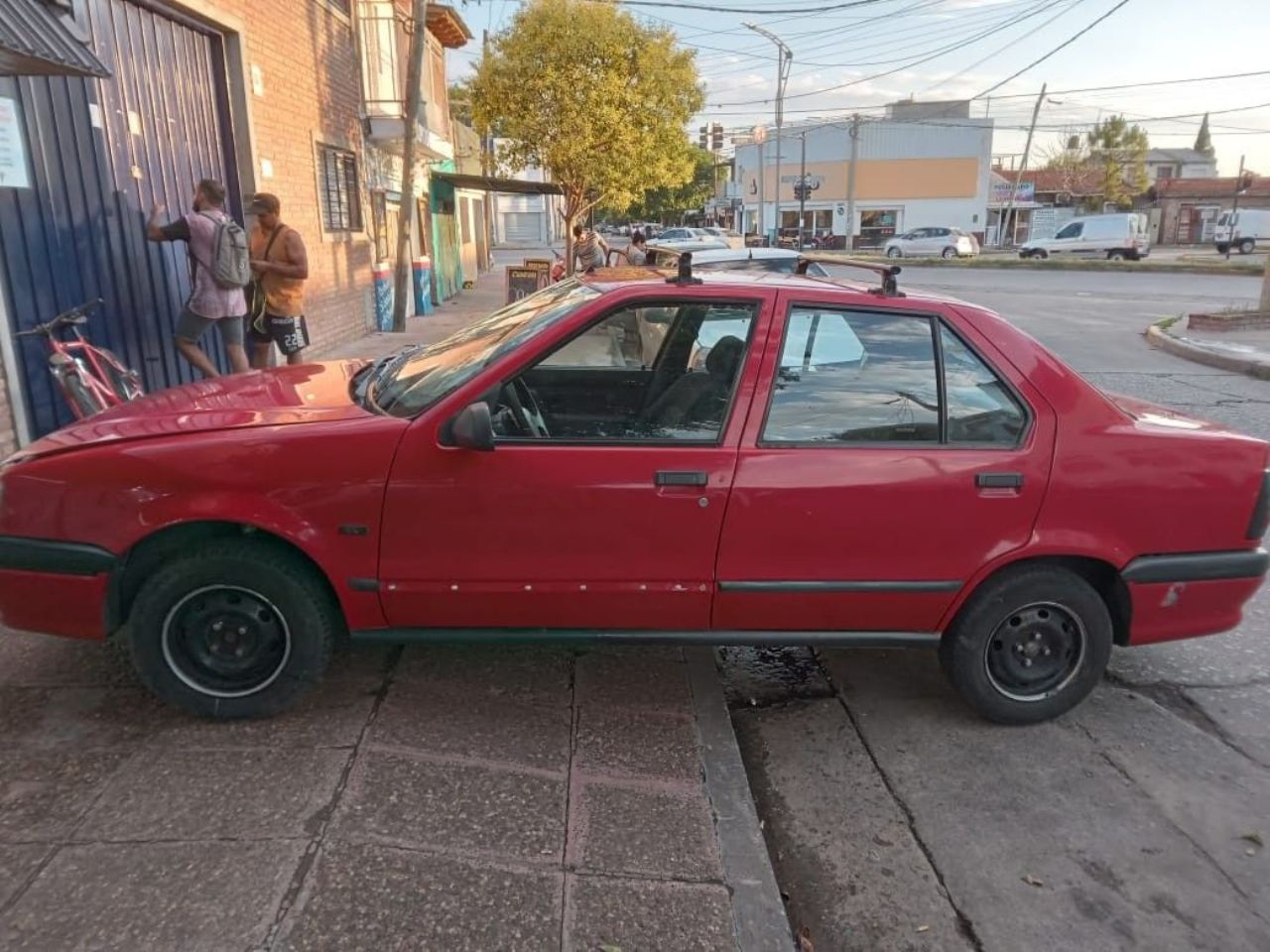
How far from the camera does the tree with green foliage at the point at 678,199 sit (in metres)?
70.0

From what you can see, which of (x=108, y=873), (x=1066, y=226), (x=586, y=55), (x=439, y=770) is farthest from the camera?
(x=1066, y=226)

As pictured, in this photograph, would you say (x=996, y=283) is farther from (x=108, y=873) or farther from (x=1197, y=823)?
(x=108, y=873)

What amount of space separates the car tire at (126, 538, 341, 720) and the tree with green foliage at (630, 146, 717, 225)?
6690 cm

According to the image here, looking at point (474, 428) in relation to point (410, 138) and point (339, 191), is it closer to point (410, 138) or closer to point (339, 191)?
point (339, 191)

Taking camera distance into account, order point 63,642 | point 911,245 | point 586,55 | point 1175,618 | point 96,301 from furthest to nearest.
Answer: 1. point 911,245
2. point 586,55
3. point 96,301
4. point 63,642
5. point 1175,618

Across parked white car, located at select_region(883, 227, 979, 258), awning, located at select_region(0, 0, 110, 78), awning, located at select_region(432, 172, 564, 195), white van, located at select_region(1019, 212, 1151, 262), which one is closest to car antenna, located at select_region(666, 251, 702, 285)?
awning, located at select_region(0, 0, 110, 78)

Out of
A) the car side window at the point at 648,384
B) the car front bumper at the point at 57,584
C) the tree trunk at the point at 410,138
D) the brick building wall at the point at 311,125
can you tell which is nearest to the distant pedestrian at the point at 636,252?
the tree trunk at the point at 410,138

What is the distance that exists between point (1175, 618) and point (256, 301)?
7090mm

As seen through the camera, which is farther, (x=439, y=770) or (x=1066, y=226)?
(x=1066, y=226)

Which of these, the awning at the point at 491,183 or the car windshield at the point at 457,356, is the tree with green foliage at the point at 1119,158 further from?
the car windshield at the point at 457,356

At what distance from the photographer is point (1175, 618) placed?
342cm

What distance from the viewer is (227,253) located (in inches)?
257

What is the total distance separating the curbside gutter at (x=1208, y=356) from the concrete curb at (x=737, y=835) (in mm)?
11224

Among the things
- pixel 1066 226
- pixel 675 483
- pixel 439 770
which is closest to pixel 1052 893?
pixel 675 483
